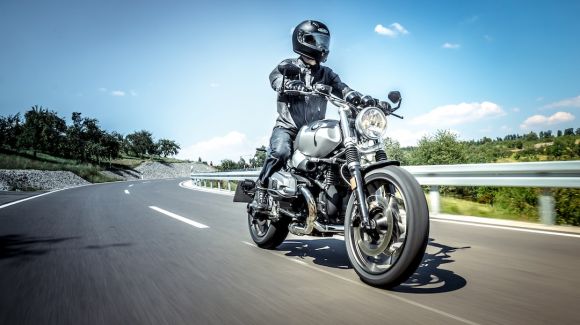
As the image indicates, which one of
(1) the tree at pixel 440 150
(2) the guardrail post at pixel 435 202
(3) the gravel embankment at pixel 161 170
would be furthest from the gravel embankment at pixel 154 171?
(2) the guardrail post at pixel 435 202

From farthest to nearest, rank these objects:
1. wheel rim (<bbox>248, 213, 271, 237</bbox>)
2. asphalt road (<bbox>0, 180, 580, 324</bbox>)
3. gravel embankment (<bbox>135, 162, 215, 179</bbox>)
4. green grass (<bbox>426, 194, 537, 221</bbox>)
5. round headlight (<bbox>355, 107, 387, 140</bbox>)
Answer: gravel embankment (<bbox>135, 162, 215, 179</bbox>) → green grass (<bbox>426, 194, 537, 221</bbox>) → wheel rim (<bbox>248, 213, 271, 237</bbox>) → round headlight (<bbox>355, 107, 387, 140</bbox>) → asphalt road (<bbox>0, 180, 580, 324</bbox>)

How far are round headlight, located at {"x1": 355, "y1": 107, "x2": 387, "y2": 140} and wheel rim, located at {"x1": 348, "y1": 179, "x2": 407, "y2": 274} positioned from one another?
0.40 m

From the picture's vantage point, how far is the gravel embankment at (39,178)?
3238 cm

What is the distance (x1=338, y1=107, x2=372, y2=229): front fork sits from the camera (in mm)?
2918

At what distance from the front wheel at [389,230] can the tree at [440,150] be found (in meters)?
46.9

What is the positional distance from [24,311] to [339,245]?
323cm

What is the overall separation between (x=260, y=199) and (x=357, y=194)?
180 centimetres

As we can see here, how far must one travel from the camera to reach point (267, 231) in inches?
178

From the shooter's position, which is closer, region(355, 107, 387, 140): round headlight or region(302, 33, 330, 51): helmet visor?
region(355, 107, 387, 140): round headlight

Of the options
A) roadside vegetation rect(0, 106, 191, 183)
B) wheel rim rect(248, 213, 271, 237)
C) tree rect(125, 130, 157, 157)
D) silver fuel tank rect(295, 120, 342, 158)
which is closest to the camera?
silver fuel tank rect(295, 120, 342, 158)

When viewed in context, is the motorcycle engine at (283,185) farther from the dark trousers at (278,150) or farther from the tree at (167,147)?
the tree at (167,147)

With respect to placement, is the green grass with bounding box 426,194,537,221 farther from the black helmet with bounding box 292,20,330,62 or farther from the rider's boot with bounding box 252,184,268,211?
the black helmet with bounding box 292,20,330,62

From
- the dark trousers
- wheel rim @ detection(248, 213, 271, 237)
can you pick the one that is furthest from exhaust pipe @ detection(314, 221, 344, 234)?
wheel rim @ detection(248, 213, 271, 237)

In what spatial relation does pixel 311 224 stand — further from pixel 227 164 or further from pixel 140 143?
pixel 140 143
